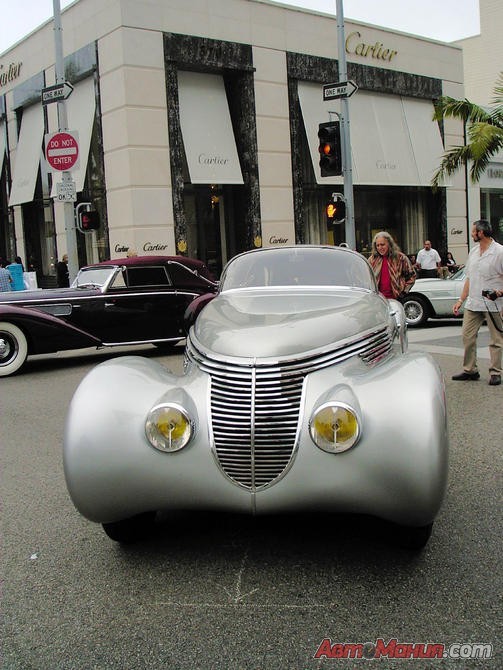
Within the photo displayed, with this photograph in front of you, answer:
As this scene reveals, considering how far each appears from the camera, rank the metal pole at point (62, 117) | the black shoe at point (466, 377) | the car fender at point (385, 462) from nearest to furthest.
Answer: the car fender at point (385, 462) → the black shoe at point (466, 377) → the metal pole at point (62, 117)

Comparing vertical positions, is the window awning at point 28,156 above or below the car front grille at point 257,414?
above

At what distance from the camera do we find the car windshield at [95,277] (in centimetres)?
1066

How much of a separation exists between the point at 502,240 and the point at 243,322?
106 feet

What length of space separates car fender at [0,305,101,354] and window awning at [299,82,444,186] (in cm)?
1448

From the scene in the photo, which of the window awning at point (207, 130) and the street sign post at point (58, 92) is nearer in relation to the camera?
the street sign post at point (58, 92)

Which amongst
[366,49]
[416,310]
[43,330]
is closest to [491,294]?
[43,330]

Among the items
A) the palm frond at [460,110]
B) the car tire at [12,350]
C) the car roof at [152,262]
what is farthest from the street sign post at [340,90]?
the car tire at [12,350]

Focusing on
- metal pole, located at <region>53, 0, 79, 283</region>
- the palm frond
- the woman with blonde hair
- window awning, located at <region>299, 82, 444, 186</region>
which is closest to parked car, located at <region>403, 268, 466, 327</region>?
the woman with blonde hair

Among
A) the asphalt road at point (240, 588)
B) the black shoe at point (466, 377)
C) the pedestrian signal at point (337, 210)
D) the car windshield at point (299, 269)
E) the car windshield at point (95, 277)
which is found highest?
the pedestrian signal at point (337, 210)

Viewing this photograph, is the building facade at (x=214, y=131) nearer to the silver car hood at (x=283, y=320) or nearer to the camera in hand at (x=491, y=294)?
the camera in hand at (x=491, y=294)

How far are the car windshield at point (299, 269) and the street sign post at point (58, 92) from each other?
10836mm

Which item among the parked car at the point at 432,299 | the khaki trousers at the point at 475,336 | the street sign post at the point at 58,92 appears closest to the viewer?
the khaki trousers at the point at 475,336

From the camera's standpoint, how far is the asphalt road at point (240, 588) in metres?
2.68

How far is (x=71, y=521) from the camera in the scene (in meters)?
4.14
